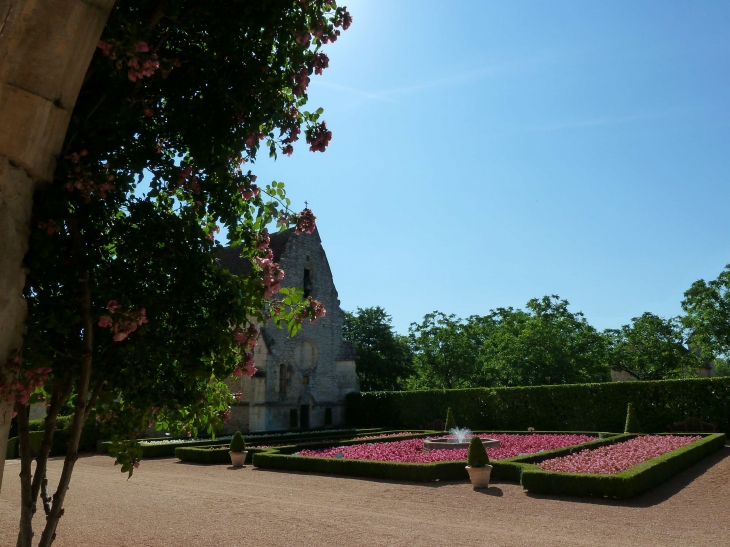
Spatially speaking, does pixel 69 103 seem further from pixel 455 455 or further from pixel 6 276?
pixel 455 455

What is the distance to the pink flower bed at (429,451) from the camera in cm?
1628

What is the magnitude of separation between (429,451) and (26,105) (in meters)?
17.3

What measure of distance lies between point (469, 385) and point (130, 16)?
1688 inches

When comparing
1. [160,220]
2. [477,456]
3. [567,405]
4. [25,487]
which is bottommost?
[477,456]

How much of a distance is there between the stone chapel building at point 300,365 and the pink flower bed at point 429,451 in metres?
10.9

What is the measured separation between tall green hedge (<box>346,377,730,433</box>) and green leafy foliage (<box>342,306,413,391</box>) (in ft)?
44.4

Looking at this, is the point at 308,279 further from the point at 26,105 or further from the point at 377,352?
the point at 26,105

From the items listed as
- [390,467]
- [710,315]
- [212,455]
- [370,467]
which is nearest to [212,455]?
[212,455]

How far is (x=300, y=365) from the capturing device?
33844 millimetres

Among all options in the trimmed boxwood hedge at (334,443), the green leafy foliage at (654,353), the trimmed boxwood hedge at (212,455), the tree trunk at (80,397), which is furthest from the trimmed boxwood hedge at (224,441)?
the green leafy foliage at (654,353)

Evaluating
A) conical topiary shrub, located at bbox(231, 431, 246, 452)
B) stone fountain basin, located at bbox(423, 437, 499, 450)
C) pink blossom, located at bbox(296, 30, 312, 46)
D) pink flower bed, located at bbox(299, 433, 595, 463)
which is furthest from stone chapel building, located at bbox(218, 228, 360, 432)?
pink blossom, located at bbox(296, 30, 312, 46)

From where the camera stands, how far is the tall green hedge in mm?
23469

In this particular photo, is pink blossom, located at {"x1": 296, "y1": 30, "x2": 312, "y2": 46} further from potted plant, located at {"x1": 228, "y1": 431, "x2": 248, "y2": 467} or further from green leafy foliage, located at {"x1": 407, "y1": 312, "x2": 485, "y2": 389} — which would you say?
green leafy foliage, located at {"x1": 407, "y1": 312, "x2": 485, "y2": 389}

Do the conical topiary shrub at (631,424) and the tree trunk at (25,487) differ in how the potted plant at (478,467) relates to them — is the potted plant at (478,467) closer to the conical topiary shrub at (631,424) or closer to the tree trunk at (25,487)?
the tree trunk at (25,487)
